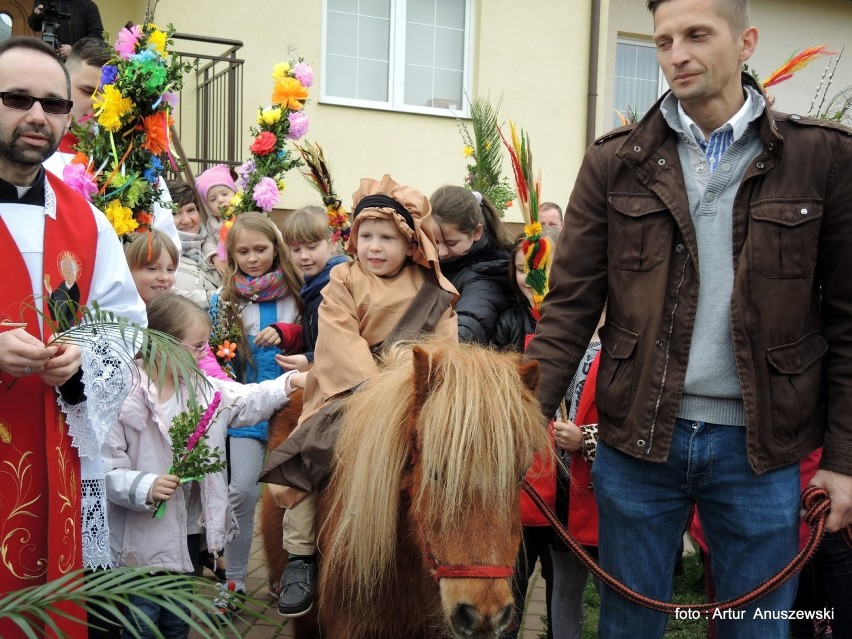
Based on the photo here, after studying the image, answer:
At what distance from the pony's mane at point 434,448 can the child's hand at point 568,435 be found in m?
1.04

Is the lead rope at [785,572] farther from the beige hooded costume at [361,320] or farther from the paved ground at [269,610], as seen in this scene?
the paved ground at [269,610]

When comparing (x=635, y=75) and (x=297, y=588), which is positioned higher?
(x=635, y=75)

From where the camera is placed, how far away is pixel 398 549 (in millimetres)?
2957

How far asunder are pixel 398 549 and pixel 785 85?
49.7ft

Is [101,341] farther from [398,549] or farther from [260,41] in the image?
Answer: [260,41]

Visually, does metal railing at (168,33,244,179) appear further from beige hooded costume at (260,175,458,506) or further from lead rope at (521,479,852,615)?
lead rope at (521,479,852,615)

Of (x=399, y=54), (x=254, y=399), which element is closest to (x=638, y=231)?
(x=254, y=399)

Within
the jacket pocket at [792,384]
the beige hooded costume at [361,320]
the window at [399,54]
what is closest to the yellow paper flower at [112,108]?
the beige hooded costume at [361,320]

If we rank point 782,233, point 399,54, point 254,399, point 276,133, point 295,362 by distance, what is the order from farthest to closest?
point 399,54 → point 276,133 → point 295,362 → point 254,399 → point 782,233

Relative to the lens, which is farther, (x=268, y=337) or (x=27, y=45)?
(x=268, y=337)

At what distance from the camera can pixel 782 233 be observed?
8.23 ft

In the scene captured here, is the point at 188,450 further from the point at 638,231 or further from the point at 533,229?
the point at 638,231

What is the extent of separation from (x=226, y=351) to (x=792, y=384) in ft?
11.2

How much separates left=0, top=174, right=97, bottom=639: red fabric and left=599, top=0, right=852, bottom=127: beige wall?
13006 mm
